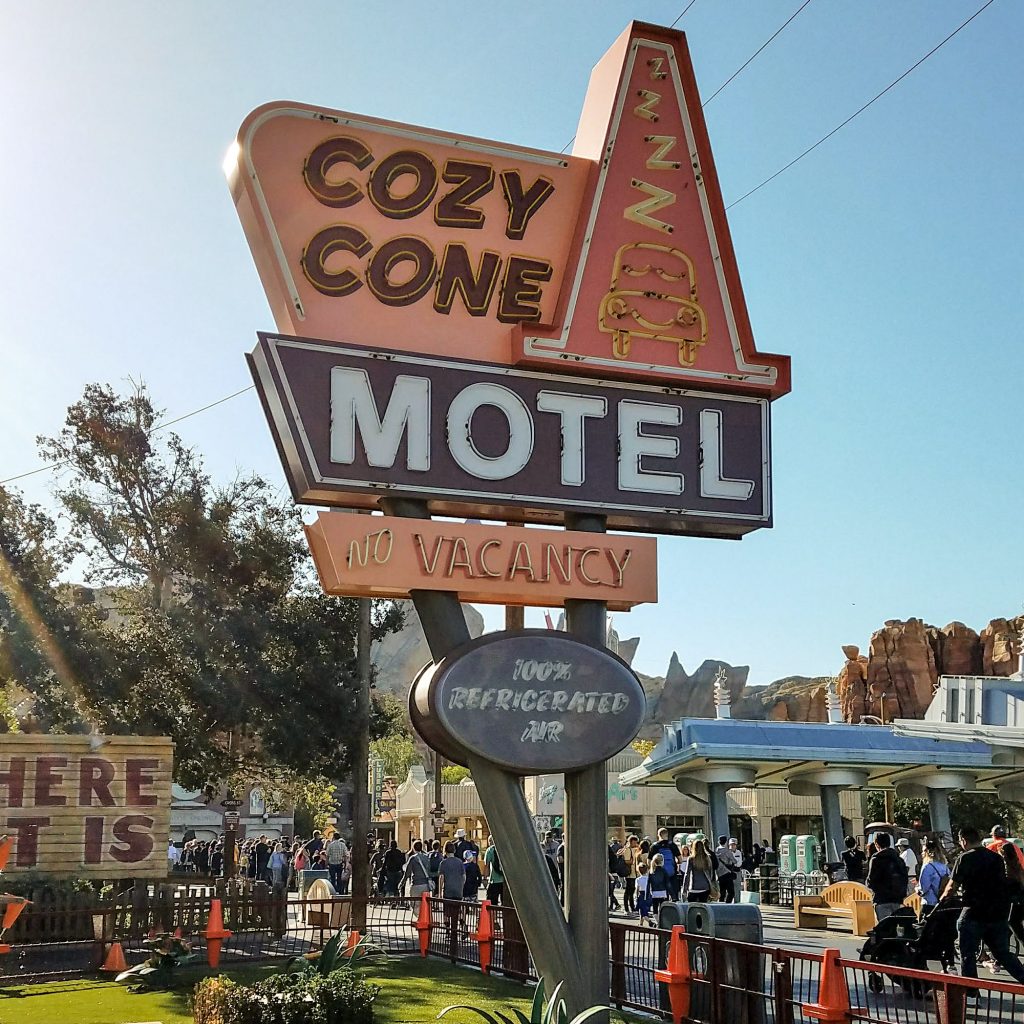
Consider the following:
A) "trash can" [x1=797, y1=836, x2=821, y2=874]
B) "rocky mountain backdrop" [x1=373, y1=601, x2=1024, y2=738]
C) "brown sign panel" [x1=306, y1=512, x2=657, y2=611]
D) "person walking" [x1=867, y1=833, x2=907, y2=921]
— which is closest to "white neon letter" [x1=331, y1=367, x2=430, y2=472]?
"brown sign panel" [x1=306, y1=512, x2=657, y2=611]

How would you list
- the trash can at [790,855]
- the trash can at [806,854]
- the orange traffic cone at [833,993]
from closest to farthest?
the orange traffic cone at [833,993]
the trash can at [806,854]
the trash can at [790,855]

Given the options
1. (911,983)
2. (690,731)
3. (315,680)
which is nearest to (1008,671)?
(690,731)

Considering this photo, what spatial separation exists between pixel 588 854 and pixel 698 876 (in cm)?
996

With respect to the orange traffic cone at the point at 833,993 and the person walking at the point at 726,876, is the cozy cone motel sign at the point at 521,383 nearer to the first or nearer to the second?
the orange traffic cone at the point at 833,993

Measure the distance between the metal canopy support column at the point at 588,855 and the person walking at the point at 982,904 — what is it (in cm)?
422

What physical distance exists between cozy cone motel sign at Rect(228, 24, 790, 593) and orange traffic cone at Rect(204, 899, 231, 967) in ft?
30.5

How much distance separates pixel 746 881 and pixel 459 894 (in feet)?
37.5

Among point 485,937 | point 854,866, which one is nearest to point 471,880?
point 854,866

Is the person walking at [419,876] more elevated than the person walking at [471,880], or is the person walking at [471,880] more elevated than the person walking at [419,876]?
the person walking at [419,876]

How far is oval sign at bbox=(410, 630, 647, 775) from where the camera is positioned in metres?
9.33

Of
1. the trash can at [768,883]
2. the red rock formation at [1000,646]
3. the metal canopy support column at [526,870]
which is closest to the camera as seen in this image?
the metal canopy support column at [526,870]

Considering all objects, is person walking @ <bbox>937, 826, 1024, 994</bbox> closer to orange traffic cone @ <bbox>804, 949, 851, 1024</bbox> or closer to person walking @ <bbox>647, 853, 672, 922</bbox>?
orange traffic cone @ <bbox>804, 949, 851, 1024</bbox>

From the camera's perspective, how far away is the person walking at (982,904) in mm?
11875

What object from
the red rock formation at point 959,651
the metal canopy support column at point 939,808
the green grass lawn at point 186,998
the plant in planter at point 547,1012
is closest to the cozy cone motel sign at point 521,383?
the plant in planter at point 547,1012
